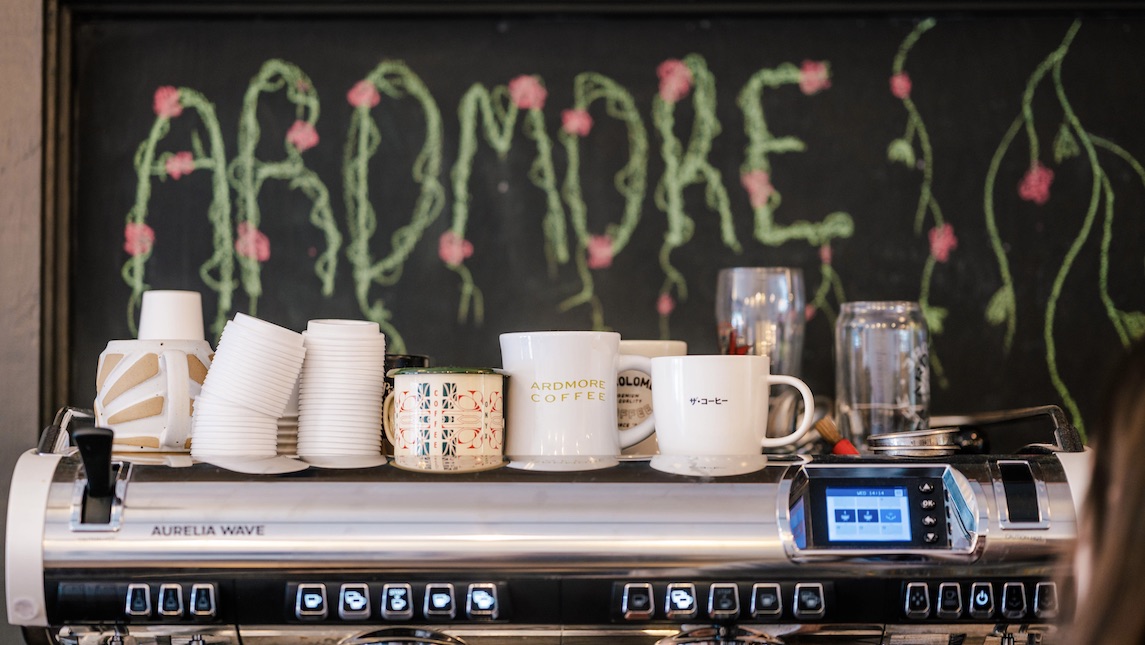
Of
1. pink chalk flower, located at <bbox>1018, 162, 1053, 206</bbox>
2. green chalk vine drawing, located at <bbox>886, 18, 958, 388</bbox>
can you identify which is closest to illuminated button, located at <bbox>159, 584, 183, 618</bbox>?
green chalk vine drawing, located at <bbox>886, 18, 958, 388</bbox>

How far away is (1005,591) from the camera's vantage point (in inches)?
34.6

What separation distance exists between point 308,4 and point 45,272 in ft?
1.69

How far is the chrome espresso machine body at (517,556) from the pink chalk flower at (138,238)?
24.0 inches

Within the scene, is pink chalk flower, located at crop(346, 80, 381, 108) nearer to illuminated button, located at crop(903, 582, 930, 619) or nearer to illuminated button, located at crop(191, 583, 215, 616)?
illuminated button, located at crop(191, 583, 215, 616)

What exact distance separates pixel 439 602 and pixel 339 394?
26 centimetres

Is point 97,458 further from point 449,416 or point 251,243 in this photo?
point 251,243

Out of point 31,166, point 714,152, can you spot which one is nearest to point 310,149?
point 31,166

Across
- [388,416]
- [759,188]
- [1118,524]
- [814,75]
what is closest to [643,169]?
[759,188]

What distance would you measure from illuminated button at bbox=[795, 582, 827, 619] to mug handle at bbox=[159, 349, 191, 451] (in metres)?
0.61

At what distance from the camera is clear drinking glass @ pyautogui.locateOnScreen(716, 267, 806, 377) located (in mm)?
1295

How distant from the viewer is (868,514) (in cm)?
90

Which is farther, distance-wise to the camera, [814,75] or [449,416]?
[814,75]

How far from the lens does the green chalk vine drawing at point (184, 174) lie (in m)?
1.45

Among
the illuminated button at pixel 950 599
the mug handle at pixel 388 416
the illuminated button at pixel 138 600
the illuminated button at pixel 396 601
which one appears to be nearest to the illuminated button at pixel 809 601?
the illuminated button at pixel 950 599
